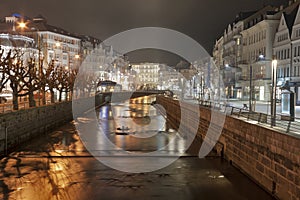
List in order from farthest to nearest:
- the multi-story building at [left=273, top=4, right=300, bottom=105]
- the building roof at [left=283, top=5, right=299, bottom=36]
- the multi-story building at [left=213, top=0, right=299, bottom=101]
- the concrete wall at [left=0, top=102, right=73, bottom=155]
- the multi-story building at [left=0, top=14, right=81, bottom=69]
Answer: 1. the multi-story building at [left=0, top=14, right=81, bottom=69]
2. the multi-story building at [left=213, top=0, right=299, bottom=101]
3. the building roof at [left=283, top=5, right=299, bottom=36]
4. the multi-story building at [left=273, top=4, right=300, bottom=105]
5. the concrete wall at [left=0, top=102, right=73, bottom=155]

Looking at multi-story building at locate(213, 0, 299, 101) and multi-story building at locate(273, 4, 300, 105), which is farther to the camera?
multi-story building at locate(213, 0, 299, 101)

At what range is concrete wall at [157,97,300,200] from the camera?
46.1ft

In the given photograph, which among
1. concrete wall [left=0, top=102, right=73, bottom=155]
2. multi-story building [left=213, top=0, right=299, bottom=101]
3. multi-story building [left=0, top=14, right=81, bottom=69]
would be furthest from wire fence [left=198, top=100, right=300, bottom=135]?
multi-story building [left=0, top=14, right=81, bottom=69]

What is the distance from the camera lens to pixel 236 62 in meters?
81.9

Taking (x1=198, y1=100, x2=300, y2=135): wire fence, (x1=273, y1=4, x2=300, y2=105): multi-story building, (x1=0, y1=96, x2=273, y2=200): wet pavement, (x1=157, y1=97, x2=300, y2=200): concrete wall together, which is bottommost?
(x1=0, y1=96, x2=273, y2=200): wet pavement

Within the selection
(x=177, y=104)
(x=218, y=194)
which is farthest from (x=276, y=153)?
(x=177, y=104)

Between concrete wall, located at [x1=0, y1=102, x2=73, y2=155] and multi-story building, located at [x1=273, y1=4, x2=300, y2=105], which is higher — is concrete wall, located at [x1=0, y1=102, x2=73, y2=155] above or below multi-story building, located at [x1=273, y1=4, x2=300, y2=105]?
below

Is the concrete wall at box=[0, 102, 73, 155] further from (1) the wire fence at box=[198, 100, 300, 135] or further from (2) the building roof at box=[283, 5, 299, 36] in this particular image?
(2) the building roof at box=[283, 5, 299, 36]

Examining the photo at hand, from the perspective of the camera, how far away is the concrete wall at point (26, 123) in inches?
1008

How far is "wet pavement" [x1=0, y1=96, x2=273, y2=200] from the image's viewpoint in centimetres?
1727

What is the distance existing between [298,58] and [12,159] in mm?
42103

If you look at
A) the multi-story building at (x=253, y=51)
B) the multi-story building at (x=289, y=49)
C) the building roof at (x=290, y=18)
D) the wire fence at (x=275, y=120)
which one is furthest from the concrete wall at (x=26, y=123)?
the building roof at (x=290, y=18)

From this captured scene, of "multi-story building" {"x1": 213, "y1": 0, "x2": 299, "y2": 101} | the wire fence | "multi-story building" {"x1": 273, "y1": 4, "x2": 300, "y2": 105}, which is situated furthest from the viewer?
"multi-story building" {"x1": 213, "y1": 0, "x2": 299, "y2": 101}

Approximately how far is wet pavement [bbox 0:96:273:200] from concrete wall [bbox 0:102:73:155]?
100cm
